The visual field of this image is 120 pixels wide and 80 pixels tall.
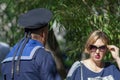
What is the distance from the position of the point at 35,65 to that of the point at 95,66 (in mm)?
1326

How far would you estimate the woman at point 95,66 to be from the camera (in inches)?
237

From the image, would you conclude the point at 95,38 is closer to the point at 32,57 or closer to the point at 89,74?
the point at 89,74

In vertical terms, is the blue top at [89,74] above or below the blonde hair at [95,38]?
below

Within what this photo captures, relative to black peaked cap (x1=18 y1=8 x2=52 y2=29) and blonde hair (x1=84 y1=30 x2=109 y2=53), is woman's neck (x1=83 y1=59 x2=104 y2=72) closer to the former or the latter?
blonde hair (x1=84 y1=30 x2=109 y2=53)

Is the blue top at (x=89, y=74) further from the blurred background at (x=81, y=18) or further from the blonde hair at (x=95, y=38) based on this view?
the blurred background at (x=81, y=18)

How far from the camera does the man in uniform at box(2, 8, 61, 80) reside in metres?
4.91

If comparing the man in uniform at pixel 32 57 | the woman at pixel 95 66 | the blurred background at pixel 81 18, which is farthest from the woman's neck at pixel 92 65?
the man in uniform at pixel 32 57

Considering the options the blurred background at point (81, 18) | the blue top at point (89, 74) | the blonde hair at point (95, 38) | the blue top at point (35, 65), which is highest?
the blurred background at point (81, 18)

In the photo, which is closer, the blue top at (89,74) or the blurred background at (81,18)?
the blue top at (89,74)

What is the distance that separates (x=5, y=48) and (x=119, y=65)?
8.49 ft

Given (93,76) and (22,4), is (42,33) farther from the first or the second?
(22,4)

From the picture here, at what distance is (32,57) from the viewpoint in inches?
195

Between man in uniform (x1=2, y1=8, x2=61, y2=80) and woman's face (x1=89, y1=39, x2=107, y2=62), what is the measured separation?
1.08 meters

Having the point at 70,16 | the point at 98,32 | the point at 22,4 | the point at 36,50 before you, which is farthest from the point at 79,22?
the point at 36,50
